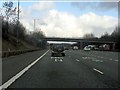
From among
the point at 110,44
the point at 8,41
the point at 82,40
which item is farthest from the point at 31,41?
the point at 8,41

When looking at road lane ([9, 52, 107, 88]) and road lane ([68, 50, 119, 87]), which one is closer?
road lane ([9, 52, 107, 88])

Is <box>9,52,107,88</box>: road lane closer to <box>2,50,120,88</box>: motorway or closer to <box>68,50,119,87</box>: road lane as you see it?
<box>2,50,120,88</box>: motorway

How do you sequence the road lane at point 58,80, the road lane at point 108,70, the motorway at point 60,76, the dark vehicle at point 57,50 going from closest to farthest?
the road lane at point 58,80 → the motorway at point 60,76 → the road lane at point 108,70 → the dark vehicle at point 57,50

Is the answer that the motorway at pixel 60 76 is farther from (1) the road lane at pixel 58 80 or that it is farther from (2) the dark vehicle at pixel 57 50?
(2) the dark vehicle at pixel 57 50

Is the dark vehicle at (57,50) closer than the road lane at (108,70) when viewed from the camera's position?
No

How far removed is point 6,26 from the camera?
81438 mm

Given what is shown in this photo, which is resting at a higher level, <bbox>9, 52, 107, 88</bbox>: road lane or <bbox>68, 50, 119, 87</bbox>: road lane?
<bbox>9, 52, 107, 88</bbox>: road lane

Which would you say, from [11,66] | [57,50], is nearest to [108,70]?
[11,66]

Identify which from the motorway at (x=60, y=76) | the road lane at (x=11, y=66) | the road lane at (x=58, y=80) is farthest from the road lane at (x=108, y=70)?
the road lane at (x=11, y=66)

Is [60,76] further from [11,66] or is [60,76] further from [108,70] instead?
[11,66]

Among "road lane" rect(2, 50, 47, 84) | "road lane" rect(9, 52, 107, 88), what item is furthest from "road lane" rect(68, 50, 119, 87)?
"road lane" rect(2, 50, 47, 84)

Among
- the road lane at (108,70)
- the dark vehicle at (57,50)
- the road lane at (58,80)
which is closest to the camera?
the road lane at (58,80)

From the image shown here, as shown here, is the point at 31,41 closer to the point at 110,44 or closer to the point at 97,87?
the point at 110,44

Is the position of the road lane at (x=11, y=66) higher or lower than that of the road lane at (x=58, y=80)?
lower
